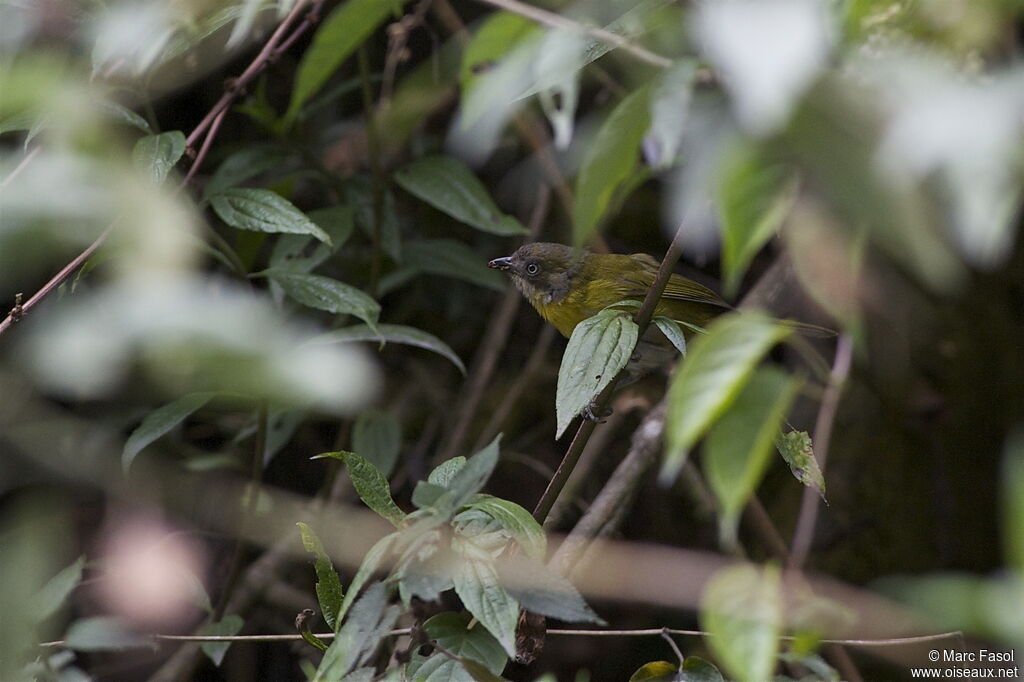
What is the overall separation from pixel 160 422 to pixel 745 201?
5.86ft

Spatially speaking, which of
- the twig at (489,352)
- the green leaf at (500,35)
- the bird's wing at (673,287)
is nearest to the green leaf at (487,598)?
the green leaf at (500,35)

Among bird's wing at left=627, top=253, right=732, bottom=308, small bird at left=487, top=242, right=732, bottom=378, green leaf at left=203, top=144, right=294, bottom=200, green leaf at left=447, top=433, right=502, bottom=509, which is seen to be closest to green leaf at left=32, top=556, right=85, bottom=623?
green leaf at left=203, top=144, right=294, bottom=200

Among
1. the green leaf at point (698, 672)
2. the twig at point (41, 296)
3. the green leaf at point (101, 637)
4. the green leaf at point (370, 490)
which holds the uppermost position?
the twig at point (41, 296)

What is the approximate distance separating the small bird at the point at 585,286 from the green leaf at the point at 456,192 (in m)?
0.59

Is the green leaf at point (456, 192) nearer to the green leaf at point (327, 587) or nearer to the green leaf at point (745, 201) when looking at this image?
the green leaf at point (327, 587)

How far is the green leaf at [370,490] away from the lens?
4.87 feet

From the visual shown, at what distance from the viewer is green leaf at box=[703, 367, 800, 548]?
87 cm

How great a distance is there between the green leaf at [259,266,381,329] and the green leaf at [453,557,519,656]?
0.90m

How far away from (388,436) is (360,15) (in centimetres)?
170

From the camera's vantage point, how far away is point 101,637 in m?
2.09

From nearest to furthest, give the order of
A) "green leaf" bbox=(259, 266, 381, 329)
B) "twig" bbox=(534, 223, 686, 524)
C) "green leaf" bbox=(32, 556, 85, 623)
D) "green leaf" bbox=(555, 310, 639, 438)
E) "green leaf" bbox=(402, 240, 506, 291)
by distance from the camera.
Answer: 1. "green leaf" bbox=(555, 310, 639, 438)
2. "twig" bbox=(534, 223, 686, 524)
3. "green leaf" bbox=(32, 556, 85, 623)
4. "green leaf" bbox=(259, 266, 381, 329)
5. "green leaf" bbox=(402, 240, 506, 291)

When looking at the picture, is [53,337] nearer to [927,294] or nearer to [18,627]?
[18,627]

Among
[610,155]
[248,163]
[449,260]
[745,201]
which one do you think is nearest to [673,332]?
[610,155]

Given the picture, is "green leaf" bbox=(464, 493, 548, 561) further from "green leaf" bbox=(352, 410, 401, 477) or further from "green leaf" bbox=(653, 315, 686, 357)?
"green leaf" bbox=(352, 410, 401, 477)
